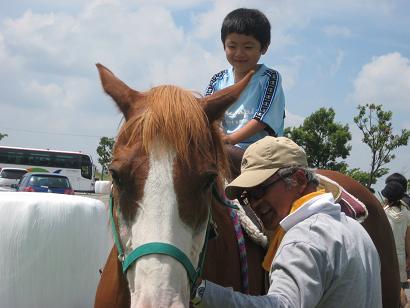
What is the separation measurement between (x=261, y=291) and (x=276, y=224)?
0.86 metres

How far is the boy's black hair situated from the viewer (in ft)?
13.7

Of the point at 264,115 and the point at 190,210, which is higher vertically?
the point at 264,115

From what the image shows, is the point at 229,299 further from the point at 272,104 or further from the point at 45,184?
the point at 45,184

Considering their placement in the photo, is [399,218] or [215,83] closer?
[215,83]

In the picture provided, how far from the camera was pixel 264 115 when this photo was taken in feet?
12.9

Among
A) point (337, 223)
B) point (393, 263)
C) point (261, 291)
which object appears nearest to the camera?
point (337, 223)

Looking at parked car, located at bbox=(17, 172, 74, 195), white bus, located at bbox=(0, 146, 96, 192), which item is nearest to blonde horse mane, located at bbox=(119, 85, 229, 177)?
parked car, located at bbox=(17, 172, 74, 195)

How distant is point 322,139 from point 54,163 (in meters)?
18.0

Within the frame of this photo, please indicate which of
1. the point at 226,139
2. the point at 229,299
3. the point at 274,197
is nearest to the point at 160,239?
the point at 229,299

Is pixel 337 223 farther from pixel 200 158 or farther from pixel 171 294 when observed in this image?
pixel 171 294

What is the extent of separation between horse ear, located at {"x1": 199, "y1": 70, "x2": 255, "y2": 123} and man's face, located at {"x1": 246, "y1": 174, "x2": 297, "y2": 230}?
433mm

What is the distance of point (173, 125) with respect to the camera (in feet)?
8.14

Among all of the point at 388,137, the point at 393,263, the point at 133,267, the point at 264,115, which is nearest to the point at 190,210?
the point at 133,267

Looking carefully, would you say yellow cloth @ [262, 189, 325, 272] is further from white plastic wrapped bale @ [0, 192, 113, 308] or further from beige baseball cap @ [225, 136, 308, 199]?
white plastic wrapped bale @ [0, 192, 113, 308]
